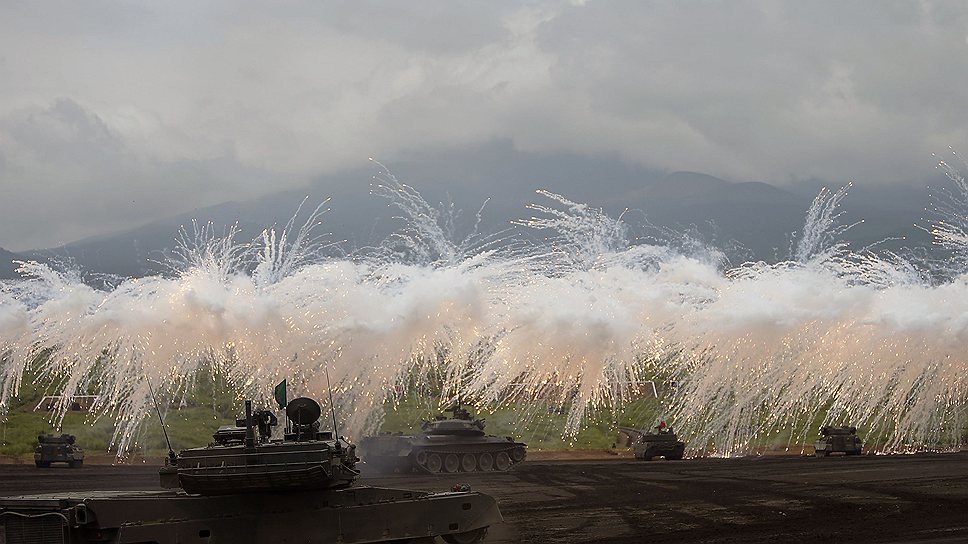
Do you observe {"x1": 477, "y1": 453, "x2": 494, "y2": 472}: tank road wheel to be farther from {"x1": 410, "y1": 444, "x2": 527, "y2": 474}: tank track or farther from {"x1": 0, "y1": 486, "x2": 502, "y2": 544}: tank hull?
{"x1": 0, "y1": 486, "x2": 502, "y2": 544}: tank hull

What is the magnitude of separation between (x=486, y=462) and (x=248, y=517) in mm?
24841

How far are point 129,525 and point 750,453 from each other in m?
37.4

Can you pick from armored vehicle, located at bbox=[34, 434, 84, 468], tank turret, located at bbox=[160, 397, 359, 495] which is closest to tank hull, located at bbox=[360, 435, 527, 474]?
armored vehicle, located at bbox=[34, 434, 84, 468]

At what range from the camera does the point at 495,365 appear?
40.6 meters

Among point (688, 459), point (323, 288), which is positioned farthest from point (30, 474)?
point (688, 459)

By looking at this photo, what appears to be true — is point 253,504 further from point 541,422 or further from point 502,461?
point 541,422

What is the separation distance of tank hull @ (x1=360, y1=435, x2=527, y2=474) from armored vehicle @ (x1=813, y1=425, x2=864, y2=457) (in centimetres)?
1620

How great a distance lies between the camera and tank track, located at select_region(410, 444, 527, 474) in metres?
44.0

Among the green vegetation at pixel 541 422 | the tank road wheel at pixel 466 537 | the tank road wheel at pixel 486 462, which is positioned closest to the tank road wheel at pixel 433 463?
the tank road wheel at pixel 486 462

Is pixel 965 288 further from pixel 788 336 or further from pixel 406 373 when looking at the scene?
pixel 406 373

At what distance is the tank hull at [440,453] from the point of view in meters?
44.0

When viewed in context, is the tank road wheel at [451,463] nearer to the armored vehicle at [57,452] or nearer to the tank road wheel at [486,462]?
the tank road wheel at [486,462]

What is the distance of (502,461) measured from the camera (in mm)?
44781

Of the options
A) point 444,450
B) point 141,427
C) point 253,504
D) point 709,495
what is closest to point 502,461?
point 444,450
